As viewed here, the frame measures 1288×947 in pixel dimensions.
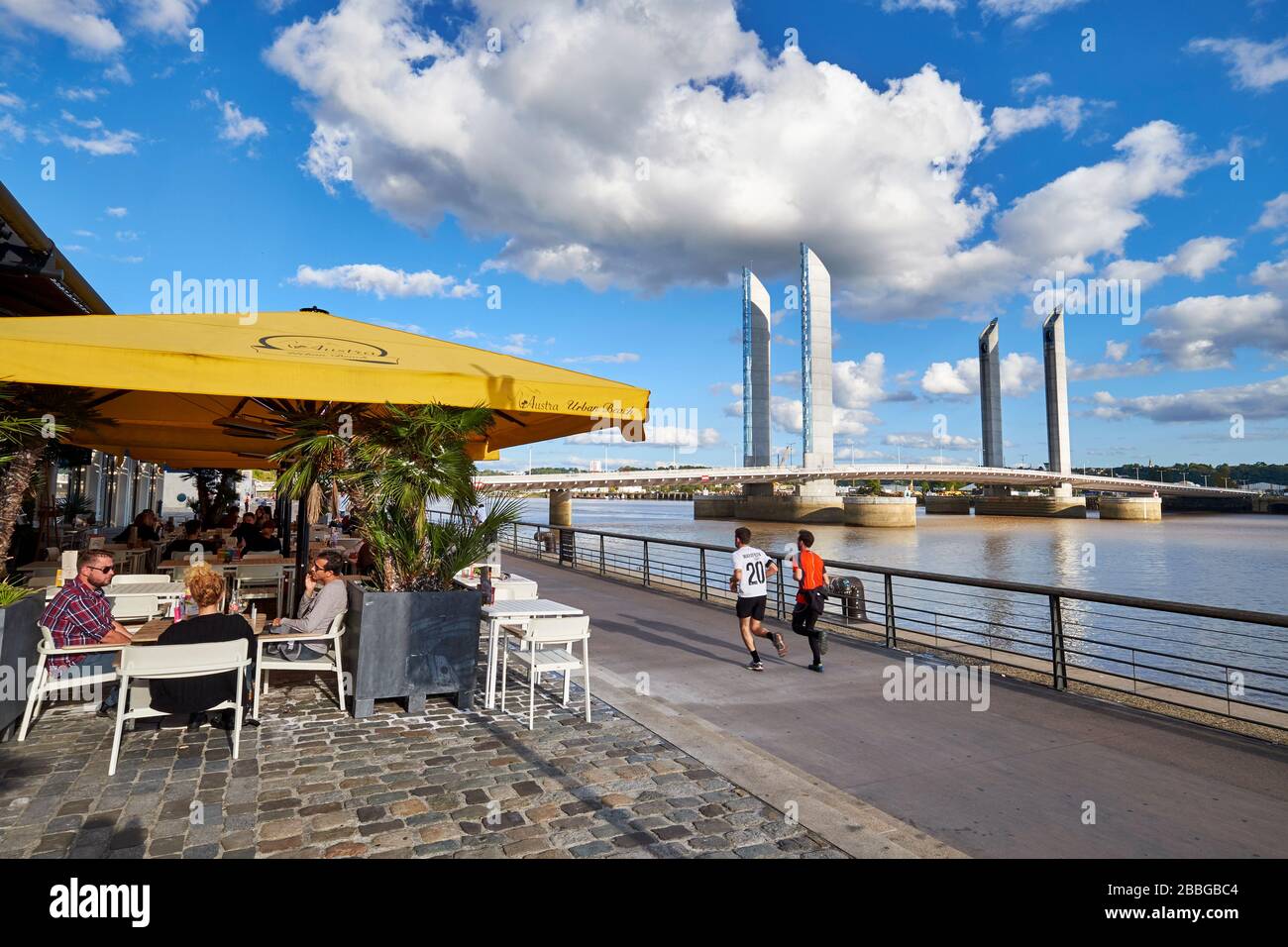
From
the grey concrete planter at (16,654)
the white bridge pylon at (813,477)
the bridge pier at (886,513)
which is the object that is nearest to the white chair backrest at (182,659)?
the grey concrete planter at (16,654)

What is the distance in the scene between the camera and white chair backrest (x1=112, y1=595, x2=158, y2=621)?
5.79 metres

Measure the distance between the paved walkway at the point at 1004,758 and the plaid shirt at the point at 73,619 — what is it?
339 centimetres

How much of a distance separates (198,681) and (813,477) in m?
68.5

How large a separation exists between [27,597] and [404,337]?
9.26 feet

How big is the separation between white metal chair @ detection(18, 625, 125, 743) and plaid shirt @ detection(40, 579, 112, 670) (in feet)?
0.15

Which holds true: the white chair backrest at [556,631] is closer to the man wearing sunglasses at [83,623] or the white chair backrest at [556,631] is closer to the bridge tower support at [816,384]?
the man wearing sunglasses at [83,623]

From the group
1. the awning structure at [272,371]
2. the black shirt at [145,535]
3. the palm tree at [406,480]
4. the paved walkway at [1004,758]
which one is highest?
the awning structure at [272,371]

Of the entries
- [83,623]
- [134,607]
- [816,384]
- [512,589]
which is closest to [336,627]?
[83,623]

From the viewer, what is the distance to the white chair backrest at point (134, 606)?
5.79 m

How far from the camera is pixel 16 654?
405 cm

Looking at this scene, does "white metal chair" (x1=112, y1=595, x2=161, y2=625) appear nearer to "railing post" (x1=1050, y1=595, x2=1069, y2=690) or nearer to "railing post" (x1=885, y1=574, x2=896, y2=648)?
"railing post" (x1=885, y1=574, x2=896, y2=648)

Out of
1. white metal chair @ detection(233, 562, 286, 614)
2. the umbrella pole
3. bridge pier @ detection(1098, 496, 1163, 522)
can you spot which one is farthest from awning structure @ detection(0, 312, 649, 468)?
bridge pier @ detection(1098, 496, 1163, 522)

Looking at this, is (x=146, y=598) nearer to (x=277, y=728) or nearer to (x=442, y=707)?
(x=277, y=728)
